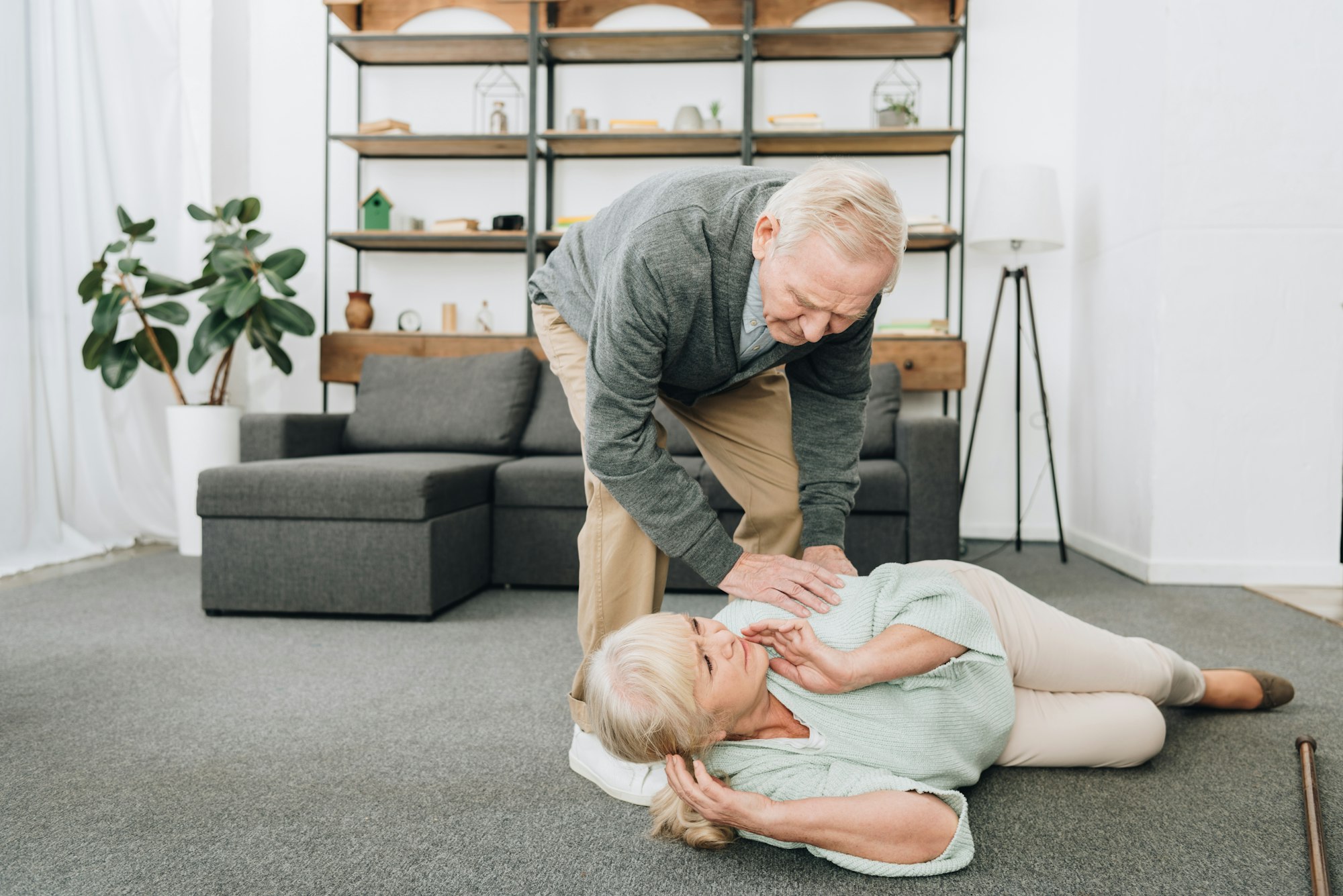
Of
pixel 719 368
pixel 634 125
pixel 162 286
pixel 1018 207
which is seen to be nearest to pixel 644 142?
pixel 634 125

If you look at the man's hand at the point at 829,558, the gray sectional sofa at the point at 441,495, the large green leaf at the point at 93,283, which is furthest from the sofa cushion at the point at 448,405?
the man's hand at the point at 829,558

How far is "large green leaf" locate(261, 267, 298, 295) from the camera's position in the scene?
357cm

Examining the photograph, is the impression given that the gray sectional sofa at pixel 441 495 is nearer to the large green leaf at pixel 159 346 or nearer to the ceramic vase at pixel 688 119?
the large green leaf at pixel 159 346

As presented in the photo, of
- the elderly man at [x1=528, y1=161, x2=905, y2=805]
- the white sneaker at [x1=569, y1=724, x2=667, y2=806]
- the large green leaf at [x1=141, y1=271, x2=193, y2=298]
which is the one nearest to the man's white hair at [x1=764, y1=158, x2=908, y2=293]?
the elderly man at [x1=528, y1=161, x2=905, y2=805]

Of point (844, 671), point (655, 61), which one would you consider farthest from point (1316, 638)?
point (655, 61)

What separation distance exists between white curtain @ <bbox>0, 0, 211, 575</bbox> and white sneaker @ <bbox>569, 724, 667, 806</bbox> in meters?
2.76

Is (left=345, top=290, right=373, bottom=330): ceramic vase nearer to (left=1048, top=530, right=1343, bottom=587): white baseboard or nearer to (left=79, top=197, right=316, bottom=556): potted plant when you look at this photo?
(left=79, top=197, right=316, bottom=556): potted plant

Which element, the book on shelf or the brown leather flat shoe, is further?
the book on shelf

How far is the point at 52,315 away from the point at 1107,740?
378 cm

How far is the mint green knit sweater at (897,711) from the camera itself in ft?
A: 3.92

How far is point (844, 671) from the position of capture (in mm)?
1187

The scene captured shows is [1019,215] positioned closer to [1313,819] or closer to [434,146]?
[434,146]

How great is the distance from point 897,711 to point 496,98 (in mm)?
3806

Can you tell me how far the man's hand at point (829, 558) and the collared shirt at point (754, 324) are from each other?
1.27ft
